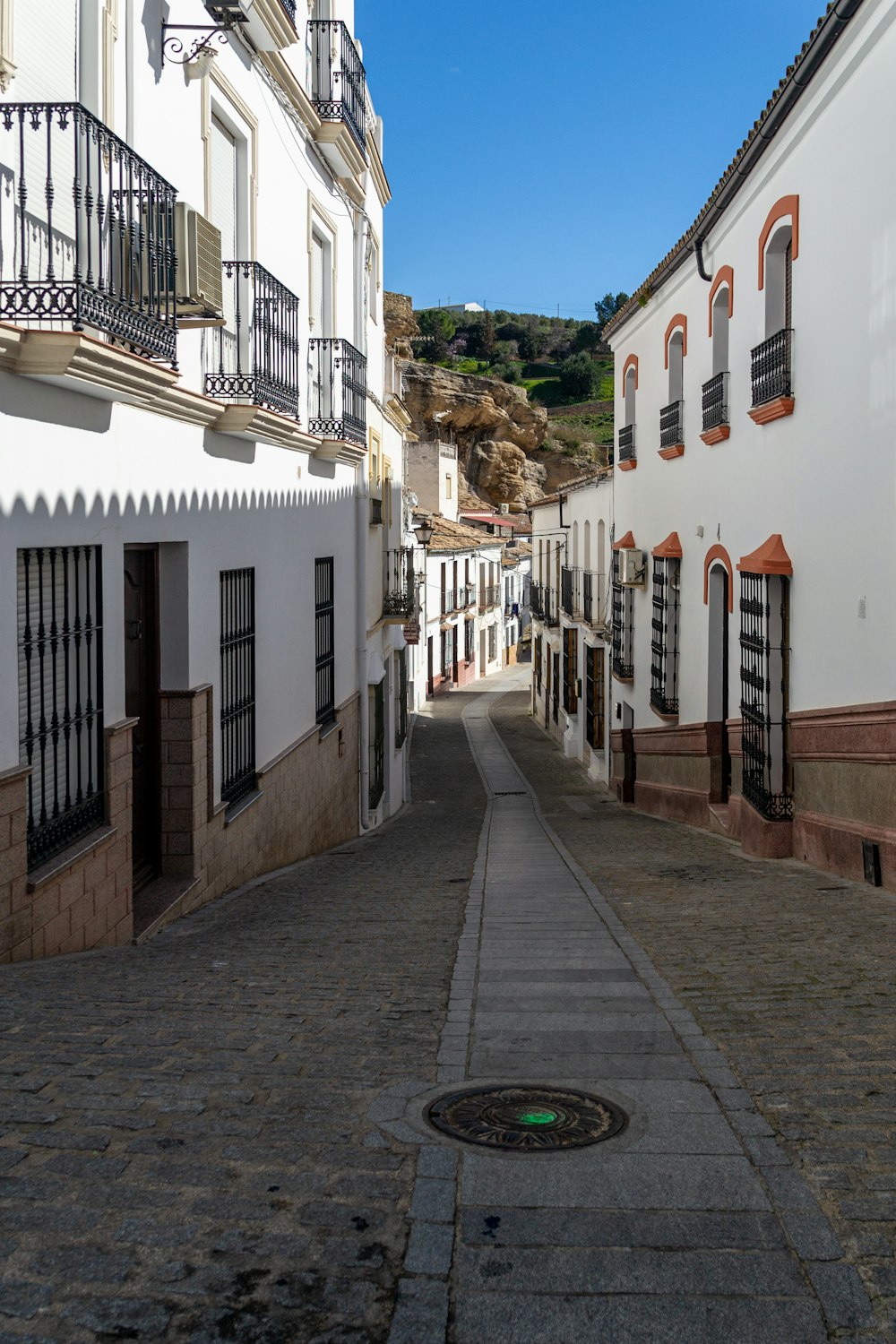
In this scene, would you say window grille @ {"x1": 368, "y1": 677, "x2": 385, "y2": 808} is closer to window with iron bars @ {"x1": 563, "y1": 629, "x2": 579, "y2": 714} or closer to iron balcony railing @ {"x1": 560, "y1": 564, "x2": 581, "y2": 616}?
iron balcony railing @ {"x1": 560, "y1": 564, "x2": 581, "y2": 616}

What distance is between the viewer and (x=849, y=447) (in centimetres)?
1006

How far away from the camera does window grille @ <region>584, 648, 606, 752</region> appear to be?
2543cm

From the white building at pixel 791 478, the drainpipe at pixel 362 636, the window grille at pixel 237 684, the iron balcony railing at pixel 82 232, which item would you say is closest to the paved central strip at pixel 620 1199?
the iron balcony railing at pixel 82 232

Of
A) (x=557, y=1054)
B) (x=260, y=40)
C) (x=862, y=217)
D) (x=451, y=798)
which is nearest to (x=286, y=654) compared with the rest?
(x=260, y=40)

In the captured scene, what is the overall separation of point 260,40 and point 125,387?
5181 millimetres

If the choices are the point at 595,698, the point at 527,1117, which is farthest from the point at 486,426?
the point at 527,1117

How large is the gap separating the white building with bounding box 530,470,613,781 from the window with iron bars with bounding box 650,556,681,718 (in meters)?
5.55

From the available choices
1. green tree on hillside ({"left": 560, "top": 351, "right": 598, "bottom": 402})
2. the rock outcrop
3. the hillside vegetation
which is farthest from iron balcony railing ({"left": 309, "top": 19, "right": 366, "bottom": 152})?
green tree on hillside ({"left": 560, "top": 351, "right": 598, "bottom": 402})

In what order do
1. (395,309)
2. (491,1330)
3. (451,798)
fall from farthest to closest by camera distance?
(395,309) → (451,798) → (491,1330)

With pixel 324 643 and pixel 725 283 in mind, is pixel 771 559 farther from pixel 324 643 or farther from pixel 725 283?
pixel 324 643

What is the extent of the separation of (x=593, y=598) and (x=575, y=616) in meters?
1.97

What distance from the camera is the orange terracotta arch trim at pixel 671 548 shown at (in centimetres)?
1706

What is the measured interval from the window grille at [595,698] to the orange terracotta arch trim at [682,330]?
858 cm

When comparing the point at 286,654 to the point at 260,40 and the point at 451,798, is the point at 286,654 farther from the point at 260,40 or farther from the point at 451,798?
the point at 451,798
